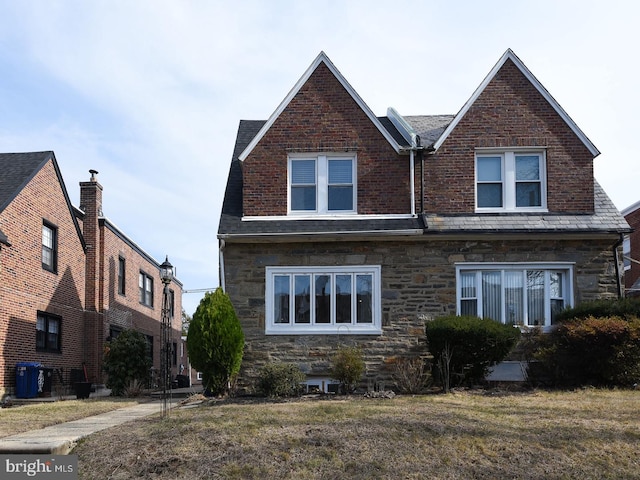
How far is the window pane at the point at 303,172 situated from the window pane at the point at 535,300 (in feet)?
17.6

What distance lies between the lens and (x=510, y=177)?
53.5 ft

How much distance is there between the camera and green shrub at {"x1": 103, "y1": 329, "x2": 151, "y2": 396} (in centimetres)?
1848

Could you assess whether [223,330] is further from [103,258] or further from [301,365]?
[103,258]

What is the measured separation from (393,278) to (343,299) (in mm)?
1192

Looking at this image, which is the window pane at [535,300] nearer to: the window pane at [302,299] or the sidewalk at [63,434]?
the window pane at [302,299]

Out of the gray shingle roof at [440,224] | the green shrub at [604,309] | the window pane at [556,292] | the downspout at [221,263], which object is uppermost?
the gray shingle roof at [440,224]

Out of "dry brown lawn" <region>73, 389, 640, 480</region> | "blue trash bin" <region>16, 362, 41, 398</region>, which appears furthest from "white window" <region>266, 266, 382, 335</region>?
"blue trash bin" <region>16, 362, 41, 398</region>

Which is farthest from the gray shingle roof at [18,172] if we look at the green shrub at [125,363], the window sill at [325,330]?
the window sill at [325,330]

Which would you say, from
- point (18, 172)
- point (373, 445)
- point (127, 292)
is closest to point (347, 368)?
point (373, 445)

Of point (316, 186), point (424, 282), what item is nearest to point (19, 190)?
point (316, 186)

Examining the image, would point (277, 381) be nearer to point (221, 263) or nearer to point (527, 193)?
point (221, 263)

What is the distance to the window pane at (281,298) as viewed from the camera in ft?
50.9

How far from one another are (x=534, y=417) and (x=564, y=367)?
4545mm

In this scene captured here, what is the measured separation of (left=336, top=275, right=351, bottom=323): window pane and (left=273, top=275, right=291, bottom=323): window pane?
3.58ft
